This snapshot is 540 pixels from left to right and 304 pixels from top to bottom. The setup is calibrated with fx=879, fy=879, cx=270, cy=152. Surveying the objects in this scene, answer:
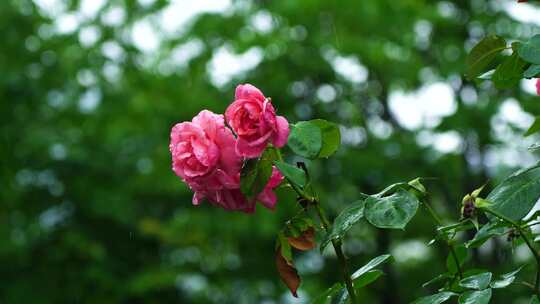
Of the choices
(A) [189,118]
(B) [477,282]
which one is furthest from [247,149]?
(A) [189,118]

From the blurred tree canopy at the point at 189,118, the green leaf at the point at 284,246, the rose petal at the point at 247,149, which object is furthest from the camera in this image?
the blurred tree canopy at the point at 189,118

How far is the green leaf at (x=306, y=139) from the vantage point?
1281 mm

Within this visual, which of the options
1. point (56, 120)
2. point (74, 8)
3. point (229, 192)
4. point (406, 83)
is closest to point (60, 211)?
point (56, 120)

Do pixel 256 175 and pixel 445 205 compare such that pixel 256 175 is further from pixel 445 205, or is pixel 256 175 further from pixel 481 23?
pixel 445 205

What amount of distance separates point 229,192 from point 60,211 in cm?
658

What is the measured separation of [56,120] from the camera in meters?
7.68

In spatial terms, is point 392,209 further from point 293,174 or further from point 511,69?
point 511,69

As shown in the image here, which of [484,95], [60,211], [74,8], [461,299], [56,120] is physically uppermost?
[74,8]

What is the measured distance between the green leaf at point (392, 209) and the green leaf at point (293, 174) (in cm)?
10

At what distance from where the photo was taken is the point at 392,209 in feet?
4.00

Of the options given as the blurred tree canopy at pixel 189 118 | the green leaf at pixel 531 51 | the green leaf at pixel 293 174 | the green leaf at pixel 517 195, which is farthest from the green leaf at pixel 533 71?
the blurred tree canopy at pixel 189 118

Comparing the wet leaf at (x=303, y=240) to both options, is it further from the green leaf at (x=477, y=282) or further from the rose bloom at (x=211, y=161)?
the green leaf at (x=477, y=282)

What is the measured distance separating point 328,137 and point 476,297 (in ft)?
1.05

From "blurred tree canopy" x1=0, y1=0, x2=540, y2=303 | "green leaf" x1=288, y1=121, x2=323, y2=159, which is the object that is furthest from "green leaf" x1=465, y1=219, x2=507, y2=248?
"blurred tree canopy" x1=0, y1=0, x2=540, y2=303
